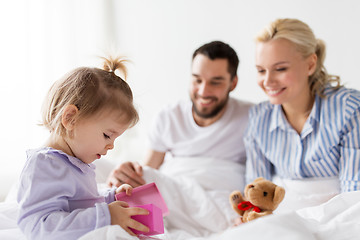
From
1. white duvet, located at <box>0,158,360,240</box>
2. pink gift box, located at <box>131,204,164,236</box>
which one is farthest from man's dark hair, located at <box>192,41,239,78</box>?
pink gift box, located at <box>131,204,164,236</box>

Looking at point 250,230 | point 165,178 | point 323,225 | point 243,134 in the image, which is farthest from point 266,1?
point 250,230

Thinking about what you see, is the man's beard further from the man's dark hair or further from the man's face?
the man's dark hair

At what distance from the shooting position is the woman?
1.55 m

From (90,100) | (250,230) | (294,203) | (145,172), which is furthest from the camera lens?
(145,172)

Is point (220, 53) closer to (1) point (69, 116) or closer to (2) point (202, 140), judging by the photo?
(2) point (202, 140)

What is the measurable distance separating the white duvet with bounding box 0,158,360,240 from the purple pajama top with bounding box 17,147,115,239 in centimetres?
5

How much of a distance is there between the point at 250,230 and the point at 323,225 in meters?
0.33

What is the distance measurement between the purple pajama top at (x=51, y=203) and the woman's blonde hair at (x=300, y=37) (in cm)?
102

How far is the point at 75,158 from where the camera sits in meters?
1.10

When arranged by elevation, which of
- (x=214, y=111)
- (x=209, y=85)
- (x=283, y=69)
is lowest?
(x=214, y=111)

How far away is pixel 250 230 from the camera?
0.90m

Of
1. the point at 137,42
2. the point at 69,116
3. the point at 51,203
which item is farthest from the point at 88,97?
the point at 137,42

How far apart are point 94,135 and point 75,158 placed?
88 millimetres

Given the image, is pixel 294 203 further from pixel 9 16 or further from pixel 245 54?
pixel 9 16
